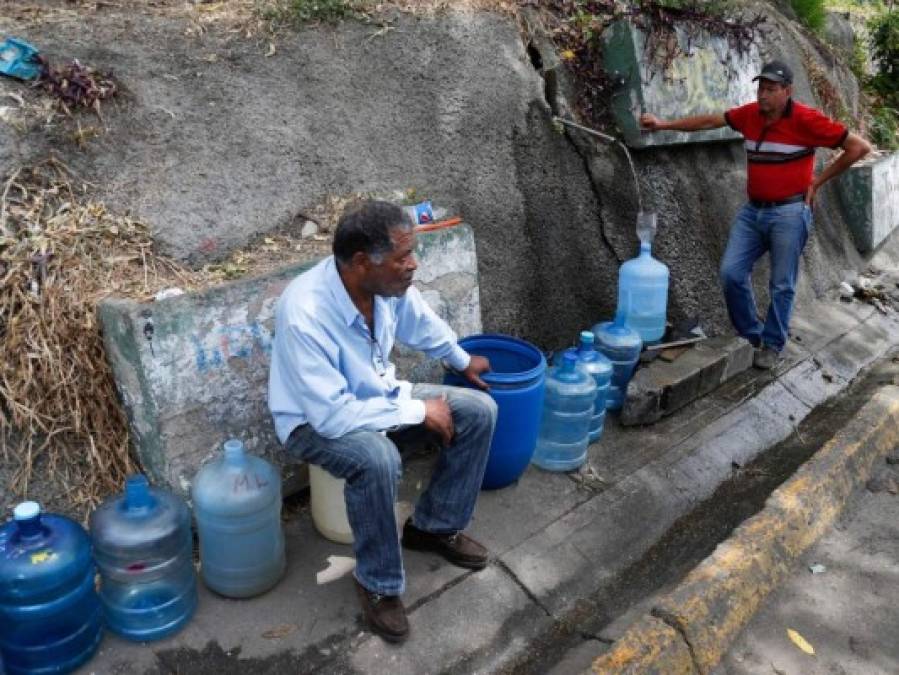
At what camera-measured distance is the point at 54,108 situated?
3.67 meters

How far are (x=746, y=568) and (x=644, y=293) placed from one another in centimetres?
240

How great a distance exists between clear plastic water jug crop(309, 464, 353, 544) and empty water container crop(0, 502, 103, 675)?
104 centimetres

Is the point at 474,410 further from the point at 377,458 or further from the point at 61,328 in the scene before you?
the point at 61,328

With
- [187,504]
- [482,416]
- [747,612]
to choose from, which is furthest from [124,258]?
[747,612]

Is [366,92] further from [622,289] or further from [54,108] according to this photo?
[622,289]

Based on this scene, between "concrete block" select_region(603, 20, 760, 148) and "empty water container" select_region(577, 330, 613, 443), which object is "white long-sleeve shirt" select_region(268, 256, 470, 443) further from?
"concrete block" select_region(603, 20, 760, 148)

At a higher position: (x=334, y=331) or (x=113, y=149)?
(x=113, y=149)

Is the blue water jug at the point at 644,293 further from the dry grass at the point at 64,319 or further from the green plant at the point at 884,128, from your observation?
the green plant at the point at 884,128

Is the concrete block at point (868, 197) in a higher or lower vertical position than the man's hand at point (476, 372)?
lower

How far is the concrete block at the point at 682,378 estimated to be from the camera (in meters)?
4.86

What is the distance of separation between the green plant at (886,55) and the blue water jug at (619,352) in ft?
30.9

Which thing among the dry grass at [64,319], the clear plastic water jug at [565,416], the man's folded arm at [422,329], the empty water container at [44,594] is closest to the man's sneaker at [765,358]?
the clear plastic water jug at [565,416]

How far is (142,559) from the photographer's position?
292 centimetres

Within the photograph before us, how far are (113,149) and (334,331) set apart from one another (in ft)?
5.80
